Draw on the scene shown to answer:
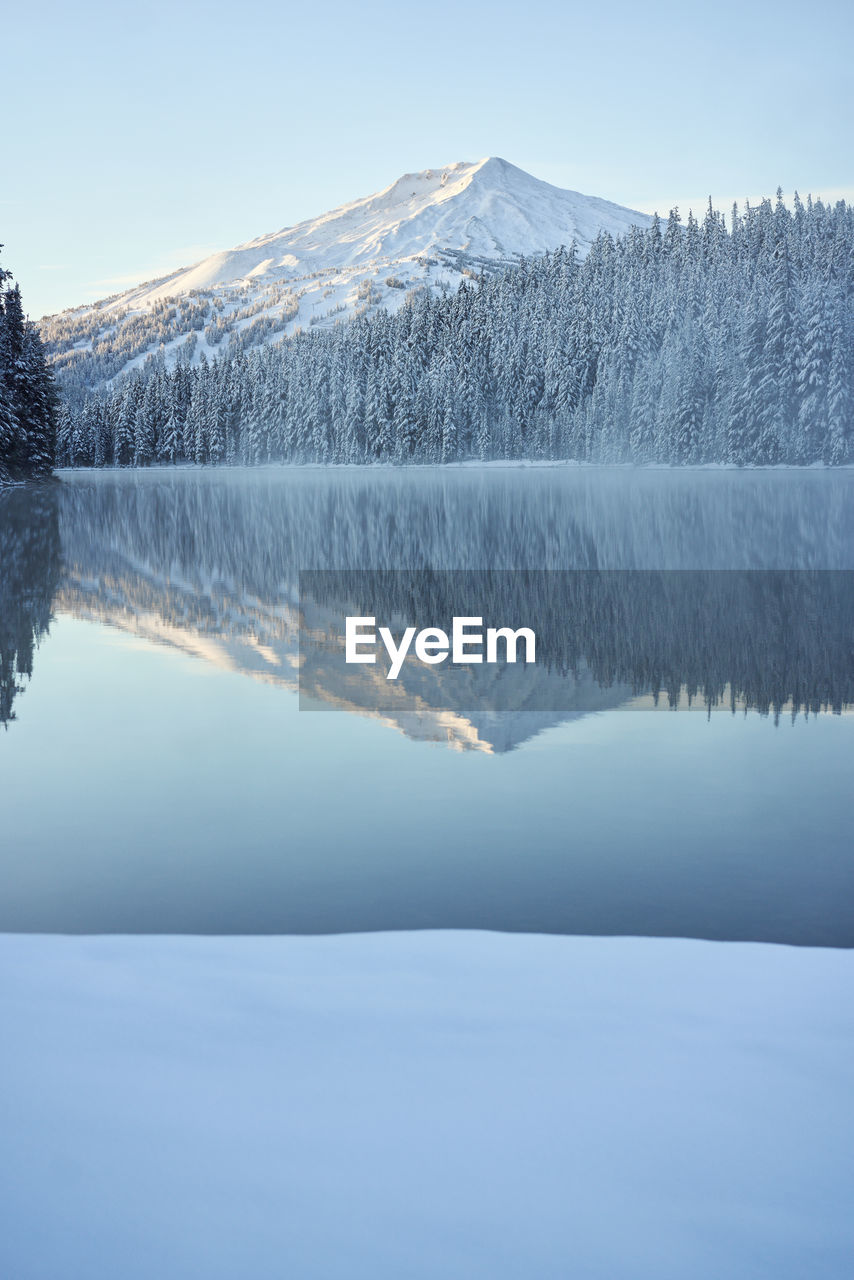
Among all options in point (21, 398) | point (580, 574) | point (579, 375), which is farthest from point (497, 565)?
point (579, 375)

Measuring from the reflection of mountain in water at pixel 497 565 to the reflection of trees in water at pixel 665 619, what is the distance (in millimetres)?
51

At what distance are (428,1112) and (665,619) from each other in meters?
11.2

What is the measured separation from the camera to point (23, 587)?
18438 millimetres

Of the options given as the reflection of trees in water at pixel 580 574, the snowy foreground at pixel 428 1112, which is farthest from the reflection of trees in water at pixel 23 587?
the snowy foreground at pixel 428 1112

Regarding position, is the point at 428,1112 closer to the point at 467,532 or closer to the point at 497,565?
the point at 497,565

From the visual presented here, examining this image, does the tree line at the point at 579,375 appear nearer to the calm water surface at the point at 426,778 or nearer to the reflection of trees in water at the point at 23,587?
the reflection of trees in water at the point at 23,587

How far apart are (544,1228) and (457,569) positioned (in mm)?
17709

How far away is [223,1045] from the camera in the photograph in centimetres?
344

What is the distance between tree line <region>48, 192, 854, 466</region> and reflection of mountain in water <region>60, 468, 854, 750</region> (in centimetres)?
3451

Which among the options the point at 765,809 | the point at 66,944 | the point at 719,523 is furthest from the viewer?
the point at 719,523

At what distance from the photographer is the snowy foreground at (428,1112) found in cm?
249

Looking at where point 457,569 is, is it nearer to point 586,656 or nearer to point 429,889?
point 586,656

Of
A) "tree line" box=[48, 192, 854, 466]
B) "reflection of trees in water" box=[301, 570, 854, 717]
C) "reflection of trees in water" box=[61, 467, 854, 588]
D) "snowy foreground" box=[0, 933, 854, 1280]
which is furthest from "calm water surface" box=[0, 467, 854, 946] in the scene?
"tree line" box=[48, 192, 854, 466]

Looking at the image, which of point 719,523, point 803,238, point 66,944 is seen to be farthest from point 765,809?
point 803,238
